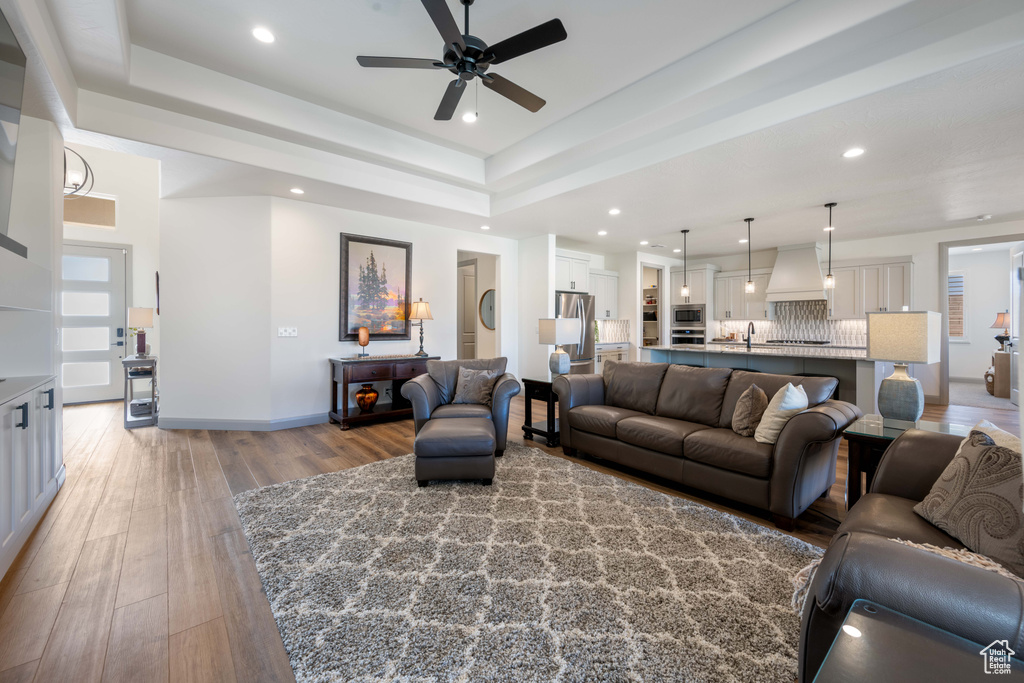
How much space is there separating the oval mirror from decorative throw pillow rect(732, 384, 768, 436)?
511 centimetres

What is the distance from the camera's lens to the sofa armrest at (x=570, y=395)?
12.7 ft

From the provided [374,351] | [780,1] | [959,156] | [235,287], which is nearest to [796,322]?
[959,156]

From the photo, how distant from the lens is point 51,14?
229cm

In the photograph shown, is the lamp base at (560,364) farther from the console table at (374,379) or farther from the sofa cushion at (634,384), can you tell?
the console table at (374,379)

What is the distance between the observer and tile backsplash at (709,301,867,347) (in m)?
7.07

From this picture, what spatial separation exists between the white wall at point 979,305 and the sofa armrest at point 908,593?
35.2 feet

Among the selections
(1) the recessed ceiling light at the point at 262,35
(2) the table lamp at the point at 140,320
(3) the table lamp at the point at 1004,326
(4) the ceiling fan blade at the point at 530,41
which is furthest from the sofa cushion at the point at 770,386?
(3) the table lamp at the point at 1004,326

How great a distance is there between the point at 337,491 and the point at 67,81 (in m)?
3.30

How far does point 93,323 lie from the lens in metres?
6.17

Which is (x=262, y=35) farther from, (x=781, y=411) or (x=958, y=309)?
(x=958, y=309)

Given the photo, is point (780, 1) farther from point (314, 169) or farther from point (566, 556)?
point (314, 169)

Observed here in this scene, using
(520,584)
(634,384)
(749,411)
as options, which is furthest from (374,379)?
(749,411)

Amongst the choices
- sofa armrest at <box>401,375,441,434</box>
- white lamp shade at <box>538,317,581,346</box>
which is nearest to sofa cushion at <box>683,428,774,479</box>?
white lamp shade at <box>538,317,581,346</box>

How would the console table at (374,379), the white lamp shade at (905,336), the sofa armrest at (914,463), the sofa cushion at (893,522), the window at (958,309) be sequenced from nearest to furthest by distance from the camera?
1. the sofa cushion at (893,522)
2. the sofa armrest at (914,463)
3. the white lamp shade at (905,336)
4. the console table at (374,379)
5. the window at (958,309)
